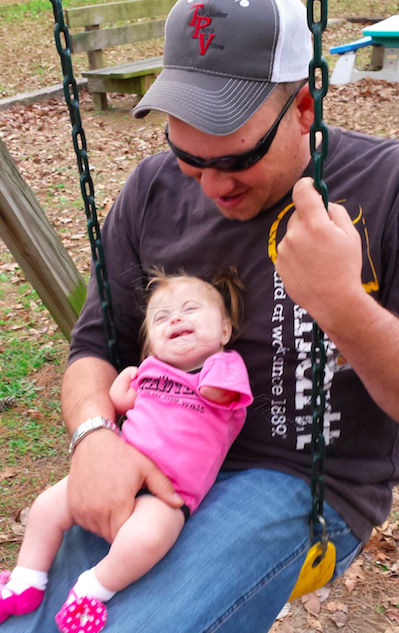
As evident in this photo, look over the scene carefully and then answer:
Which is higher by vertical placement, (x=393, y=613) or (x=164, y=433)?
(x=164, y=433)

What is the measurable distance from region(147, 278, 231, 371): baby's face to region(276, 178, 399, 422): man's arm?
0.44 m

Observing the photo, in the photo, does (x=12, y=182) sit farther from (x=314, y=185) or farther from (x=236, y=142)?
(x=314, y=185)

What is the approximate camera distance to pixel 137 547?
171cm

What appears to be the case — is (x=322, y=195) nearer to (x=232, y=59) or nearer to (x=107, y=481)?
(x=232, y=59)

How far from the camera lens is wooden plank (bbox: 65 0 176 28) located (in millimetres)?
9797

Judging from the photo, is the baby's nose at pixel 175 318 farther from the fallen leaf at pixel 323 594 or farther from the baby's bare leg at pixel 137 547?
the fallen leaf at pixel 323 594

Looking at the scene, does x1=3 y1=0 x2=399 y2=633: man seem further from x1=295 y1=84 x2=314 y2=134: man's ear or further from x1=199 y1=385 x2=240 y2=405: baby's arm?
x1=199 y1=385 x2=240 y2=405: baby's arm

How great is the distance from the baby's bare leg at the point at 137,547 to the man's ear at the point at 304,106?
1220 mm

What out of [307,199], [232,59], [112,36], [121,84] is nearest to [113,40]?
[112,36]

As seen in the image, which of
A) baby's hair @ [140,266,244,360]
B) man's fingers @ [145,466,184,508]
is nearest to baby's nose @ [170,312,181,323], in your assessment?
baby's hair @ [140,266,244,360]

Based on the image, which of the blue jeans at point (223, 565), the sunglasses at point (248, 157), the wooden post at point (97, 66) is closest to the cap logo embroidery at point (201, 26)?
the sunglasses at point (248, 157)

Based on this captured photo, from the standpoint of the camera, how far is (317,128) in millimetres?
1439

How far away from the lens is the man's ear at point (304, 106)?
1852mm

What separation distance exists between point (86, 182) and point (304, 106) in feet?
2.41
